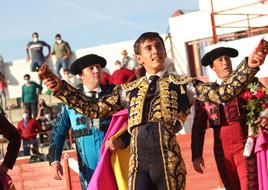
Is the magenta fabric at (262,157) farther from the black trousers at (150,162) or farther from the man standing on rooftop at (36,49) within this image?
the man standing on rooftop at (36,49)

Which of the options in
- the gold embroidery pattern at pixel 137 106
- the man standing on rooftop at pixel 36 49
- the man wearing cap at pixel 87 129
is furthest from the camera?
the man standing on rooftop at pixel 36 49

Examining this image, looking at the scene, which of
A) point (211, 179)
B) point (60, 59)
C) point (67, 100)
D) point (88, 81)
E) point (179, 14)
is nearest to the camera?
point (67, 100)

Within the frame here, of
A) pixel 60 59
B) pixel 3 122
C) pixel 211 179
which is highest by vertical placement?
pixel 60 59

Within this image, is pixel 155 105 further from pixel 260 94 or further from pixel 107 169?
pixel 260 94

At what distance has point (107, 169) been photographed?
5.57 metres

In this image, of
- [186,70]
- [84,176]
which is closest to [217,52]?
[84,176]

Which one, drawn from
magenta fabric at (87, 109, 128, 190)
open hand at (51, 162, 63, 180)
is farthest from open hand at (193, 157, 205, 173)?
open hand at (51, 162, 63, 180)

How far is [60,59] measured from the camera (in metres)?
16.5

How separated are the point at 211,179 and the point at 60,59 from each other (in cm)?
630

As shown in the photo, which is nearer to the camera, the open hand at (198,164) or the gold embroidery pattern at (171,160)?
the gold embroidery pattern at (171,160)

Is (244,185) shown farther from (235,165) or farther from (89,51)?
(89,51)

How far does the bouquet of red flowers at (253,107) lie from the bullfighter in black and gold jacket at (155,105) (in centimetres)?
157

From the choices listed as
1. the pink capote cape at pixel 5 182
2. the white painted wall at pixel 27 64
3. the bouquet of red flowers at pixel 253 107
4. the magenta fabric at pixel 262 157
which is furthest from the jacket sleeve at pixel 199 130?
the white painted wall at pixel 27 64

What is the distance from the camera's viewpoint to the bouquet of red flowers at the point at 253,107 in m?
6.54
